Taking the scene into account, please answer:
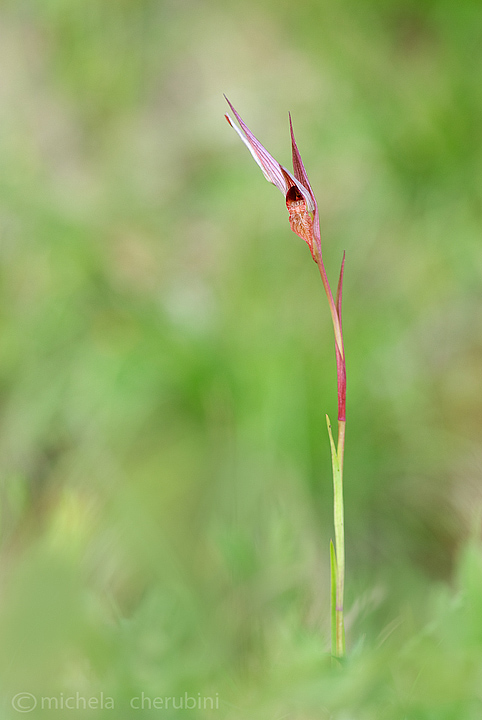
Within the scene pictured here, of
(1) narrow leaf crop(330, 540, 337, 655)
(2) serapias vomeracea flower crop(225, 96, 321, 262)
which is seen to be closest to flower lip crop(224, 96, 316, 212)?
(2) serapias vomeracea flower crop(225, 96, 321, 262)

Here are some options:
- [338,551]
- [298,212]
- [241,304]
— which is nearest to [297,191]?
[298,212]

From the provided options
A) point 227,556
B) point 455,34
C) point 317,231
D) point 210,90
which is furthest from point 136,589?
point 210,90

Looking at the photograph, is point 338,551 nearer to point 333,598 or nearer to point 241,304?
point 333,598

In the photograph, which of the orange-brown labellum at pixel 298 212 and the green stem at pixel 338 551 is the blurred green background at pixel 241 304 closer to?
the green stem at pixel 338 551

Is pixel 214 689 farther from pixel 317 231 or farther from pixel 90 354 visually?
pixel 90 354

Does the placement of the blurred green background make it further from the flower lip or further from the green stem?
the flower lip

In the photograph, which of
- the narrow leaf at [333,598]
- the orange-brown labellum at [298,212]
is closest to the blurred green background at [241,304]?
the narrow leaf at [333,598]
